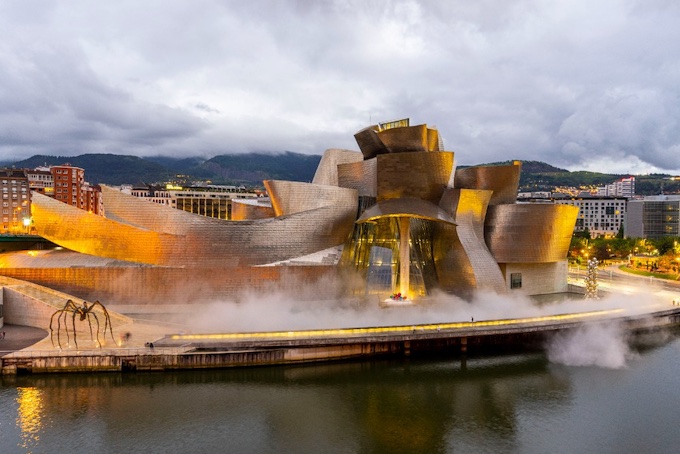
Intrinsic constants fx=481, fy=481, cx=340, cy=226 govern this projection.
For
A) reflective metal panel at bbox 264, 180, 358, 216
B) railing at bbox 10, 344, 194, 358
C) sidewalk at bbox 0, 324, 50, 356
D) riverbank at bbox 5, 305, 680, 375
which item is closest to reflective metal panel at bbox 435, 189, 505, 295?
riverbank at bbox 5, 305, 680, 375

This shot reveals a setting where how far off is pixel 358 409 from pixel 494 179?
21.1m

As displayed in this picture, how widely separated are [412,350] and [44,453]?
1471cm

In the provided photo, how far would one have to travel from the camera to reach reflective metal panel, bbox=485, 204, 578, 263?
3209cm

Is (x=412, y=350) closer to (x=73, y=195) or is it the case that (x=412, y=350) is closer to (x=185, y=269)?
(x=185, y=269)

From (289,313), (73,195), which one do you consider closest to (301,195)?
(289,313)

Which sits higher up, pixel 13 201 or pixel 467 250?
pixel 13 201

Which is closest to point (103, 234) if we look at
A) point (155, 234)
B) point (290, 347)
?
point (155, 234)

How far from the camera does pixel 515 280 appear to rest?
33.9m

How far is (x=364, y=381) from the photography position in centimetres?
1980

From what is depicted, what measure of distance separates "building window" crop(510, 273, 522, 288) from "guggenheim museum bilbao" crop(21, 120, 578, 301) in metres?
0.09

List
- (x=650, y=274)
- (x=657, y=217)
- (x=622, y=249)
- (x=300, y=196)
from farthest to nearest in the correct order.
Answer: (x=657, y=217)
(x=622, y=249)
(x=650, y=274)
(x=300, y=196)

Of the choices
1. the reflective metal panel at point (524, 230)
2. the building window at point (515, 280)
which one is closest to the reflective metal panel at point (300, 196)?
the reflective metal panel at point (524, 230)

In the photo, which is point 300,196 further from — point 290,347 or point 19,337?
point 19,337

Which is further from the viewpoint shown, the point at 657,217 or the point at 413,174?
the point at 657,217
